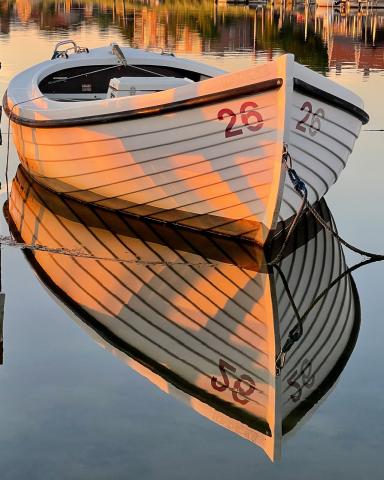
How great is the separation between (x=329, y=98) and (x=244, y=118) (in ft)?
3.24

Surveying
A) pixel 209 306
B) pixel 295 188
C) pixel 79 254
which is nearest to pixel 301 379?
pixel 209 306

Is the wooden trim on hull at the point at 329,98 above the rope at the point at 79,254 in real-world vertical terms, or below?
above

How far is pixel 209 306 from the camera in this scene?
8164 mm

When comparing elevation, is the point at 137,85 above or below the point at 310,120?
below

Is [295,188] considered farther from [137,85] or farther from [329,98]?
[137,85]

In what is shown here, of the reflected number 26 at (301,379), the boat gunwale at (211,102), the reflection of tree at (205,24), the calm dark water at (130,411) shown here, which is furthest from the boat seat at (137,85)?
the reflection of tree at (205,24)

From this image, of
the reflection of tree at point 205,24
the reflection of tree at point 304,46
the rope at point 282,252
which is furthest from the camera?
the reflection of tree at point 205,24

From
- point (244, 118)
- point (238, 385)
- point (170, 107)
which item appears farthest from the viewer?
point (170, 107)

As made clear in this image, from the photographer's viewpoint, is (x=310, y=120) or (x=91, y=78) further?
(x=91, y=78)

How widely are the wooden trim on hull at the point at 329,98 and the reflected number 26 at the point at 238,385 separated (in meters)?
3.06

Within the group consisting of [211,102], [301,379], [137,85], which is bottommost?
[301,379]

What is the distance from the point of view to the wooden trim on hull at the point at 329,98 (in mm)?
9133

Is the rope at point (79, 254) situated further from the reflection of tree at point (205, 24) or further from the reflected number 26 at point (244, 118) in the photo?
the reflection of tree at point (205, 24)

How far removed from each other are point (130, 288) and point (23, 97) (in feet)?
14.9
